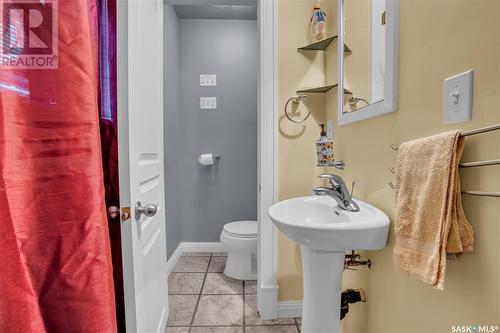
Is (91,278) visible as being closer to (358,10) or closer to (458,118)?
(458,118)

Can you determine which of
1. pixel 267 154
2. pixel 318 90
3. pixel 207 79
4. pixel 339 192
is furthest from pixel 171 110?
pixel 339 192

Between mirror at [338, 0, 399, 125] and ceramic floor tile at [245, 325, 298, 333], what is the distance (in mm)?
1249

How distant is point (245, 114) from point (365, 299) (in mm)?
1955

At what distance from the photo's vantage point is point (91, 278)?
1.65 ft

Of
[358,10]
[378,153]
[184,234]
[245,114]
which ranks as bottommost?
[184,234]

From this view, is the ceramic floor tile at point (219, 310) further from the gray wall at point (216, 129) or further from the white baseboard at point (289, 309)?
the gray wall at point (216, 129)

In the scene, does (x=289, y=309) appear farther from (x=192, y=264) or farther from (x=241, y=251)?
(x=192, y=264)

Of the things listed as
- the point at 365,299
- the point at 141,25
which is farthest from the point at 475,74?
the point at 141,25

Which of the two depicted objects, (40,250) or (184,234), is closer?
(40,250)

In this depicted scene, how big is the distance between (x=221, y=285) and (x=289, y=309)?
601 millimetres

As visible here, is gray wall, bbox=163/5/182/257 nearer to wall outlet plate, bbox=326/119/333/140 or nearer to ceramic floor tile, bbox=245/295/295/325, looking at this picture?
ceramic floor tile, bbox=245/295/295/325

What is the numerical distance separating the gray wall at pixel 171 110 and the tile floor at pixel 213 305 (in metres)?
0.35

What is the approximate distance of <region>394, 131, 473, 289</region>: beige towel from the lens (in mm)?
558

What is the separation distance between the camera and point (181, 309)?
1604 millimetres
